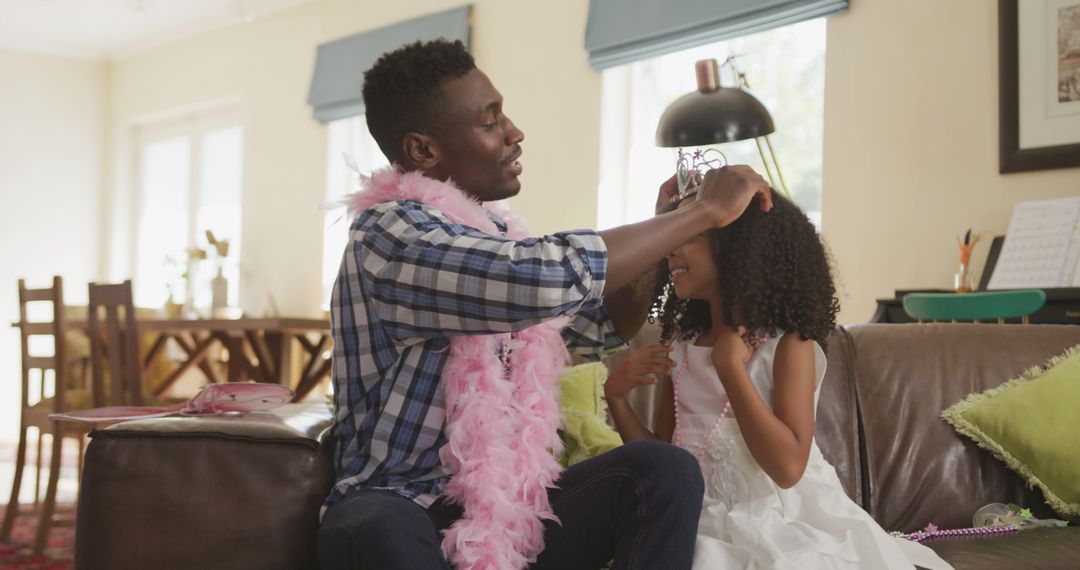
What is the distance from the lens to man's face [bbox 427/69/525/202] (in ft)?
5.17

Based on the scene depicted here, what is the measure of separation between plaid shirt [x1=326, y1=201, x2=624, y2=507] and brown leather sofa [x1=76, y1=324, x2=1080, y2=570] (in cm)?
10


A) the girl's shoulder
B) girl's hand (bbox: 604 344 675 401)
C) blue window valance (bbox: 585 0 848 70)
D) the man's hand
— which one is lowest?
girl's hand (bbox: 604 344 675 401)

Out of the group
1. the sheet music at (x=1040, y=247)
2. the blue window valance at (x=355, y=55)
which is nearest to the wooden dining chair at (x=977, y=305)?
the sheet music at (x=1040, y=247)

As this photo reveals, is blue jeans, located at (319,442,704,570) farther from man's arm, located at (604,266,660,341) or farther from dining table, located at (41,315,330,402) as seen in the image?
dining table, located at (41,315,330,402)

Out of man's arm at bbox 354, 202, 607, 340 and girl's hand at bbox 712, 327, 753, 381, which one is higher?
man's arm at bbox 354, 202, 607, 340

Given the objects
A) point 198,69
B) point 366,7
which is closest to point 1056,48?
point 366,7

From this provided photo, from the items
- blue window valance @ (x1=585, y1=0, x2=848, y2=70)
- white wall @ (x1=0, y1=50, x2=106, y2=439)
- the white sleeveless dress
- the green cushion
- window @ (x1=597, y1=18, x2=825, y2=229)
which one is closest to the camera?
the white sleeveless dress

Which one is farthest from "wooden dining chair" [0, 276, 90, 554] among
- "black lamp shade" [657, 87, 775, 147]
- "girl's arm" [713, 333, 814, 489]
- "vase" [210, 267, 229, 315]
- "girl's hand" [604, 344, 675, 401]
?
"girl's arm" [713, 333, 814, 489]

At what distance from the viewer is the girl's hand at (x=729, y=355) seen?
157cm

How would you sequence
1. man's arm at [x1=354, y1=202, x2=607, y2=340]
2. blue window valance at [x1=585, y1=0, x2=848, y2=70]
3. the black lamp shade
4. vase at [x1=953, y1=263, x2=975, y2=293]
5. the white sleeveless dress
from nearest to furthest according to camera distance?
man's arm at [x1=354, y1=202, x2=607, y2=340], the white sleeveless dress, the black lamp shade, vase at [x1=953, y1=263, x2=975, y2=293], blue window valance at [x1=585, y1=0, x2=848, y2=70]

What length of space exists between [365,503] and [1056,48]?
10.0 feet

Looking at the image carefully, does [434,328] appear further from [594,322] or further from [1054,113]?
[1054,113]

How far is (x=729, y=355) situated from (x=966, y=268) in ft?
7.11

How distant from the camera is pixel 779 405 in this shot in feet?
5.28
